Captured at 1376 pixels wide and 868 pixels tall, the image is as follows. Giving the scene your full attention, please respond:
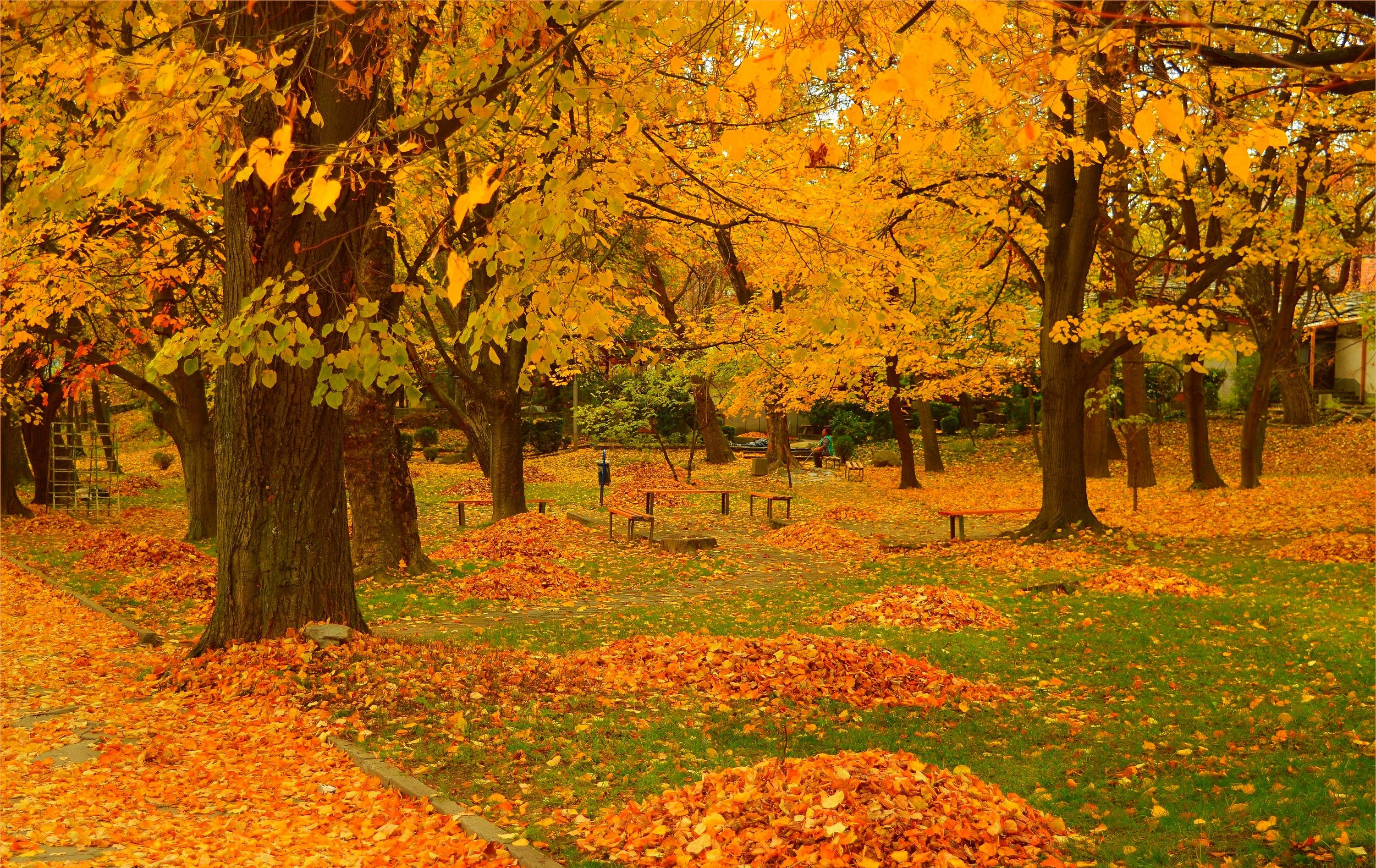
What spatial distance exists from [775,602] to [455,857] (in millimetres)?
7349

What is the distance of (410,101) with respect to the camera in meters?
10.6

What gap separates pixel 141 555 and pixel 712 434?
2130 centimetres

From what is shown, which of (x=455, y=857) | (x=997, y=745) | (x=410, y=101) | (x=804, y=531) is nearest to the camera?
(x=455, y=857)

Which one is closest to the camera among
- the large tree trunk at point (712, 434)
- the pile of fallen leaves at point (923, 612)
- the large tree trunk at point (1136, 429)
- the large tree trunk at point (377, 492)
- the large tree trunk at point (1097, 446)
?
the pile of fallen leaves at point (923, 612)

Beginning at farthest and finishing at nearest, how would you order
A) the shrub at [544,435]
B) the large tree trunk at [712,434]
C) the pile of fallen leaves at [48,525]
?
the shrub at [544,435]
the large tree trunk at [712,434]
the pile of fallen leaves at [48,525]

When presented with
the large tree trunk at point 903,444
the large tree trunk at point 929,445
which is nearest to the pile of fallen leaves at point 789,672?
the large tree trunk at point 903,444

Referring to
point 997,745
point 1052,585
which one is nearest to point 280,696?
point 997,745

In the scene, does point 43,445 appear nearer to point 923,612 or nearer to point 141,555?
→ point 141,555

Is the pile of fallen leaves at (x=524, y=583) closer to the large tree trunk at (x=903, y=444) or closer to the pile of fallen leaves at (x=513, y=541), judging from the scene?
the pile of fallen leaves at (x=513, y=541)

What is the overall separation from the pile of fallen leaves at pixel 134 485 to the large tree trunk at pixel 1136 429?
2451 centimetres

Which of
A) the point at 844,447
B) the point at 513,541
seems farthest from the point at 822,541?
the point at 844,447

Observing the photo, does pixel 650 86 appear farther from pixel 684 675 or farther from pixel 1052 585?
pixel 1052 585

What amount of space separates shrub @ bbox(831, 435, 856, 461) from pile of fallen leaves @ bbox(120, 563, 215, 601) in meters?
23.6

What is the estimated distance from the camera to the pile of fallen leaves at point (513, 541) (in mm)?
14359
